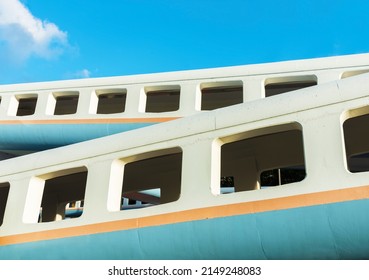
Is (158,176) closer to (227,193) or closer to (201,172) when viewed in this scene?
(227,193)

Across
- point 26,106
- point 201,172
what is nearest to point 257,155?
point 201,172

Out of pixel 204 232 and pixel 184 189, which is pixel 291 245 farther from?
pixel 184 189

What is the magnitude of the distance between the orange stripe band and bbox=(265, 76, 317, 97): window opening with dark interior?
7244mm

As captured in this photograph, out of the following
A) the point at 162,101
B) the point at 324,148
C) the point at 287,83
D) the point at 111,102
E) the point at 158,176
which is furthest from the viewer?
the point at 111,102

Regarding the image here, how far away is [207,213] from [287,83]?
8.15 m

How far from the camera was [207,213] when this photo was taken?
24.5ft

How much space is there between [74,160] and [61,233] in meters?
1.64

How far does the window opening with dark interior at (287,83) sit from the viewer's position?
13.4m

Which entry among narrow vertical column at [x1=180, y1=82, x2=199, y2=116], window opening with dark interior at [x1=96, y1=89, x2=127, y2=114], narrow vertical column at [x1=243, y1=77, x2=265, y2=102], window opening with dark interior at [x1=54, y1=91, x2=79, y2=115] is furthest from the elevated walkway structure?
window opening with dark interior at [x1=54, y1=91, x2=79, y2=115]

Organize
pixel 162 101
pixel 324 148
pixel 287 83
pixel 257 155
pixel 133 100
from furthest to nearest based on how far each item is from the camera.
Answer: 1. pixel 162 101
2. pixel 133 100
3. pixel 287 83
4. pixel 257 155
5. pixel 324 148

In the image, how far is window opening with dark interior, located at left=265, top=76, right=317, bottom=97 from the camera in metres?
13.4

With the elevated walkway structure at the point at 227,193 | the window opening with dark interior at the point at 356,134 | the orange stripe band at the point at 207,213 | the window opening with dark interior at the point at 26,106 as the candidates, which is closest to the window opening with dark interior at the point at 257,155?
the elevated walkway structure at the point at 227,193

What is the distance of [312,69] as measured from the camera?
43.2 feet

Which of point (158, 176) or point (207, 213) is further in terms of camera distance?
point (158, 176)
